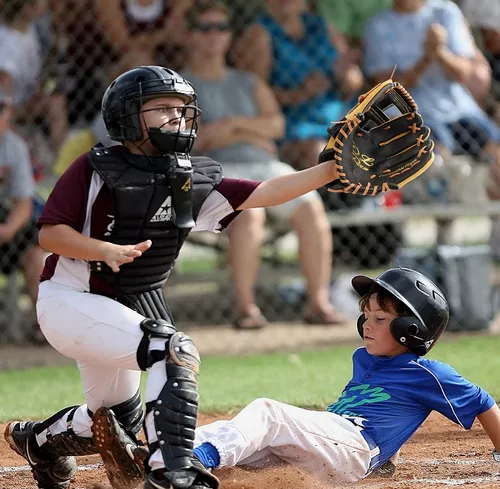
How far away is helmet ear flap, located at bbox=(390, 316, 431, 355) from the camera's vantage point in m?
3.42

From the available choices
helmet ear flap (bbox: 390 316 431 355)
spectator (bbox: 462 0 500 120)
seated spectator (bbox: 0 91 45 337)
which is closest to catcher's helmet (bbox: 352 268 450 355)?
helmet ear flap (bbox: 390 316 431 355)

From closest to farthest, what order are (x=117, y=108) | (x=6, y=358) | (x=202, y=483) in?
(x=202, y=483) → (x=117, y=108) → (x=6, y=358)

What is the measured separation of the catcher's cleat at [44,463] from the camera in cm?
363

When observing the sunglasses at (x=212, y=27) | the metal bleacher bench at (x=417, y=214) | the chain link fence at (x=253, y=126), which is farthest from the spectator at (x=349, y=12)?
the metal bleacher bench at (x=417, y=214)

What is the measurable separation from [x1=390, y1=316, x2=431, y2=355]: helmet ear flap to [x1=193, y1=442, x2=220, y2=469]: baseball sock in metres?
0.75

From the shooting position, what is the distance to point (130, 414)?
354 cm

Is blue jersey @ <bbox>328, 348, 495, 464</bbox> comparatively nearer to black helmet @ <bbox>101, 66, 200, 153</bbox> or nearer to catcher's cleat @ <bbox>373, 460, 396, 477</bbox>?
catcher's cleat @ <bbox>373, 460, 396, 477</bbox>

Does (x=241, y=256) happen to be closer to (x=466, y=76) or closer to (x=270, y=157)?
(x=270, y=157)

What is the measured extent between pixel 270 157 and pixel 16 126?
6.40 ft

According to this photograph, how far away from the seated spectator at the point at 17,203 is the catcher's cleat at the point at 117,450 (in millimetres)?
3788

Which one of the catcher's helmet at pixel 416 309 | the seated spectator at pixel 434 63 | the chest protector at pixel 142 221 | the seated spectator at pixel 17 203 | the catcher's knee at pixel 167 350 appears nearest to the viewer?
the catcher's knee at pixel 167 350

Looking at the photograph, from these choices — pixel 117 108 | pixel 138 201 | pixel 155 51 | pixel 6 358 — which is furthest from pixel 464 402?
pixel 155 51

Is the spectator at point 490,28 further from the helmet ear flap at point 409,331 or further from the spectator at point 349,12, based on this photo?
the helmet ear flap at point 409,331

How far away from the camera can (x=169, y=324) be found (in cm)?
322
